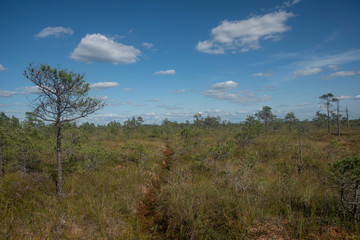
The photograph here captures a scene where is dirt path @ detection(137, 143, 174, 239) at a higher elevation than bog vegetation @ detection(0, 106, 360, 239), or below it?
below

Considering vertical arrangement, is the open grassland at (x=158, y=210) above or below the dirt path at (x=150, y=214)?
above

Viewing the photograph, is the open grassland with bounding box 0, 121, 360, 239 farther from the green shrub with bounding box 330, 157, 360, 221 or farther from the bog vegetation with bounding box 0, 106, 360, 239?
the green shrub with bounding box 330, 157, 360, 221

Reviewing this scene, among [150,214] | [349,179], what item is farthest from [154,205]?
[349,179]

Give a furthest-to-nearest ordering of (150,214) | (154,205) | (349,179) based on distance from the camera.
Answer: (154,205) < (150,214) < (349,179)

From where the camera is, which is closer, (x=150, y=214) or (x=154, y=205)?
(x=150, y=214)

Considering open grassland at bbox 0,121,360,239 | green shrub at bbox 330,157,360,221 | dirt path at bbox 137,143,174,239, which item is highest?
green shrub at bbox 330,157,360,221

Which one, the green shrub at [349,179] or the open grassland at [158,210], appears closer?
the green shrub at [349,179]

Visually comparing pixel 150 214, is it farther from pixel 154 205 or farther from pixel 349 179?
pixel 349 179

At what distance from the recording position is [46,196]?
587 centimetres

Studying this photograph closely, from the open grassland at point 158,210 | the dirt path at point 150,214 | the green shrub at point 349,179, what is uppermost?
the green shrub at point 349,179

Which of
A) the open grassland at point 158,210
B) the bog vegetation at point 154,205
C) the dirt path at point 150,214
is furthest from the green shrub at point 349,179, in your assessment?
the dirt path at point 150,214

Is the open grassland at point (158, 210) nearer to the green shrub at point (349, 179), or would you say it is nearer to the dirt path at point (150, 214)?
the dirt path at point (150, 214)

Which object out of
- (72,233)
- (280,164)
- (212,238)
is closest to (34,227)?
(72,233)

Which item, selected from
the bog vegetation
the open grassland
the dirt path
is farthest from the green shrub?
the dirt path
